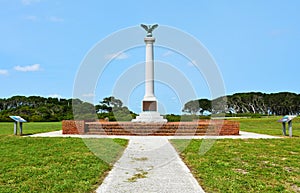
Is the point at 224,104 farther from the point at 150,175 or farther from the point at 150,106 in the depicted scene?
the point at 150,175

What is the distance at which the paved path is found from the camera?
646cm

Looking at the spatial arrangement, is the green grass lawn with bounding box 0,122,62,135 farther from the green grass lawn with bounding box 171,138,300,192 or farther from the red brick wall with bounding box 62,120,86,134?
the green grass lawn with bounding box 171,138,300,192

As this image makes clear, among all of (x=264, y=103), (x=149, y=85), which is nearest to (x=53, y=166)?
(x=149, y=85)

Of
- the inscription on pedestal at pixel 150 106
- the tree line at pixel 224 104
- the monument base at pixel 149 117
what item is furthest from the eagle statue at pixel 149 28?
the tree line at pixel 224 104

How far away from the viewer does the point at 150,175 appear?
25.2 ft

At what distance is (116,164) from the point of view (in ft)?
30.1

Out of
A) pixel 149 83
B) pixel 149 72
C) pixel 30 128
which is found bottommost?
pixel 30 128

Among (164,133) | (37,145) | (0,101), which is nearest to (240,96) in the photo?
(0,101)

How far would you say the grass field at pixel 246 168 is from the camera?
6.71 metres

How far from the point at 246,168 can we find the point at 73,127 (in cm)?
1268

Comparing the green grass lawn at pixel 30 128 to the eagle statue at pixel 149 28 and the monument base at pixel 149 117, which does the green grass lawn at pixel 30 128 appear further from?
the eagle statue at pixel 149 28

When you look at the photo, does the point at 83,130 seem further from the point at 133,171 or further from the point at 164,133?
the point at 133,171

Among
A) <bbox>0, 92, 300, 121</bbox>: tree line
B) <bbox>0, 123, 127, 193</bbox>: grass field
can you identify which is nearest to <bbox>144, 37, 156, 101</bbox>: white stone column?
<bbox>0, 123, 127, 193</bbox>: grass field

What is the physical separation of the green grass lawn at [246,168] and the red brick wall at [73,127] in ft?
26.6
